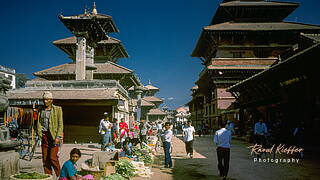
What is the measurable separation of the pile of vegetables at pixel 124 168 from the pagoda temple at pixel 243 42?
18921mm

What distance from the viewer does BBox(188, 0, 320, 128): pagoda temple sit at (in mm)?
26156

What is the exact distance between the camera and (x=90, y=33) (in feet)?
63.3

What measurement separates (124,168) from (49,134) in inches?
96.8

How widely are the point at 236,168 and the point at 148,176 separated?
11.0 feet

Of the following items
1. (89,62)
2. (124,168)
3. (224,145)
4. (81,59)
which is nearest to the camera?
(124,168)

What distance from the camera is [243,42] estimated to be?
27.3 m

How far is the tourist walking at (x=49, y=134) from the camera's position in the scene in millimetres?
4594

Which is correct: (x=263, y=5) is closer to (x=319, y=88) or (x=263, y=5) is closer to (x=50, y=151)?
(x=319, y=88)

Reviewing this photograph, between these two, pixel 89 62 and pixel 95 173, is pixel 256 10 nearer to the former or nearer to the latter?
pixel 89 62

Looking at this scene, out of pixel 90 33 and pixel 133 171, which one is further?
pixel 90 33

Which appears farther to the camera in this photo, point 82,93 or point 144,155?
point 82,93

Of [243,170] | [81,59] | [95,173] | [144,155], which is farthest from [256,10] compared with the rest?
[95,173]

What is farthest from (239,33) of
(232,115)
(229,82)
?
(232,115)

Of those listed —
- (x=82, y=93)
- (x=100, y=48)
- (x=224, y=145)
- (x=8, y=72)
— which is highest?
(x=8, y=72)
